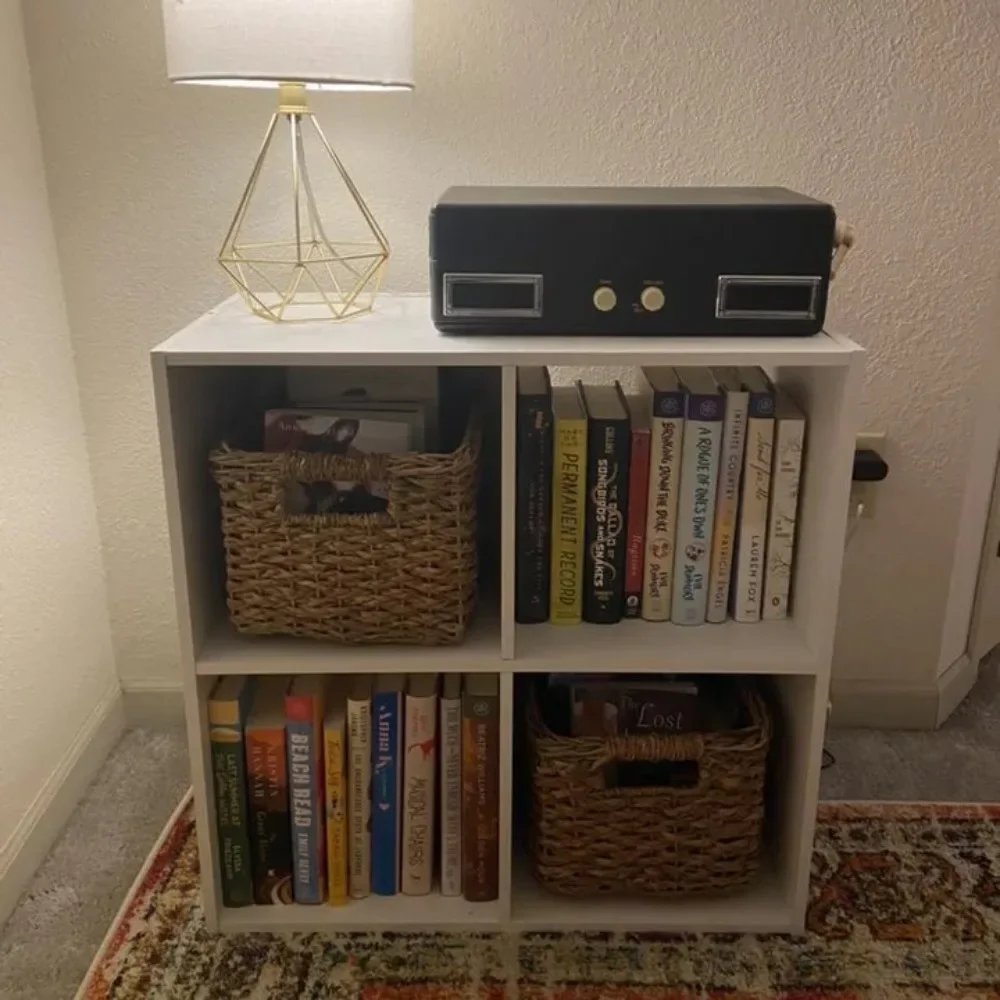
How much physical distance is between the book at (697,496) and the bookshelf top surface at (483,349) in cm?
9

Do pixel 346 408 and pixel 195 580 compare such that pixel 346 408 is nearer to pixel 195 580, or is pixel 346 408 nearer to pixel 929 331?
pixel 195 580

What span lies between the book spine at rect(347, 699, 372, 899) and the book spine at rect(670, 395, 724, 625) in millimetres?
393

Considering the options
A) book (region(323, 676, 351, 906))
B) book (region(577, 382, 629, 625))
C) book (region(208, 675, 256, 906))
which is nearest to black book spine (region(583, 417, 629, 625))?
book (region(577, 382, 629, 625))

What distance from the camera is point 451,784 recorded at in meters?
1.32

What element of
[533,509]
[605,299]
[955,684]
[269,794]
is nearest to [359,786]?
[269,794]

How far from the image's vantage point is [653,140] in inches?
57.7

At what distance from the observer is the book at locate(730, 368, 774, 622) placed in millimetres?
1210

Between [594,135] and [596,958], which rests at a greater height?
[594,135]

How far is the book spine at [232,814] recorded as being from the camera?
1279mm

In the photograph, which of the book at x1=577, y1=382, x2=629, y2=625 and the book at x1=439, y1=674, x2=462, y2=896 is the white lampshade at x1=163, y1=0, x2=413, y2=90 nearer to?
the book at x1=577, y1=382, x2=629, y2=625

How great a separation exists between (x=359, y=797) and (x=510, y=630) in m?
0.31

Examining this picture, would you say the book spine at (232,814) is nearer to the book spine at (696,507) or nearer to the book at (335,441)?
the book at (335,441)

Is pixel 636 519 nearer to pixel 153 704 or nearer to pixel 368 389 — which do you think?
pixel 368 389

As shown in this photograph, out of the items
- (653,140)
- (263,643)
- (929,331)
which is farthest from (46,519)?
(929,331)
